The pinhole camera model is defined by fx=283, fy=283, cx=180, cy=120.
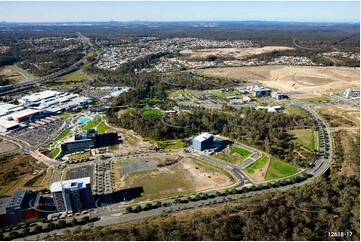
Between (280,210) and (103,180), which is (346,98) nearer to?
(280,210)

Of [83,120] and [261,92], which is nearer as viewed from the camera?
[83,120]

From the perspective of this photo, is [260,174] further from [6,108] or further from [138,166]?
[6,108]

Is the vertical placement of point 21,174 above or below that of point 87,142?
below

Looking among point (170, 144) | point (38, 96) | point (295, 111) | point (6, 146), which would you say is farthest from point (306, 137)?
point (38, 96)

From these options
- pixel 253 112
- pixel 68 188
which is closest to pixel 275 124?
A: pixel 253 112

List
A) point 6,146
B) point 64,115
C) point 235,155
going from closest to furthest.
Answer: point 235,155 < point 6,146 < point 64,115

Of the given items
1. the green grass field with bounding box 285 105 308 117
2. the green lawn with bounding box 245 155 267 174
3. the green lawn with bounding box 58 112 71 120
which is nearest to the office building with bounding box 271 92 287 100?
the green grass field with bounding box 285 105 308 117

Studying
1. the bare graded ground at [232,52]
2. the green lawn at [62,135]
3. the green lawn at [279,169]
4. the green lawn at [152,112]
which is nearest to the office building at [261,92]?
the green lawn at [152,112]

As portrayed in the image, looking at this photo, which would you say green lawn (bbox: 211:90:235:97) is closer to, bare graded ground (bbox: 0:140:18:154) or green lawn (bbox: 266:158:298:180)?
green lawn (bbox: 266:158:298:180)
